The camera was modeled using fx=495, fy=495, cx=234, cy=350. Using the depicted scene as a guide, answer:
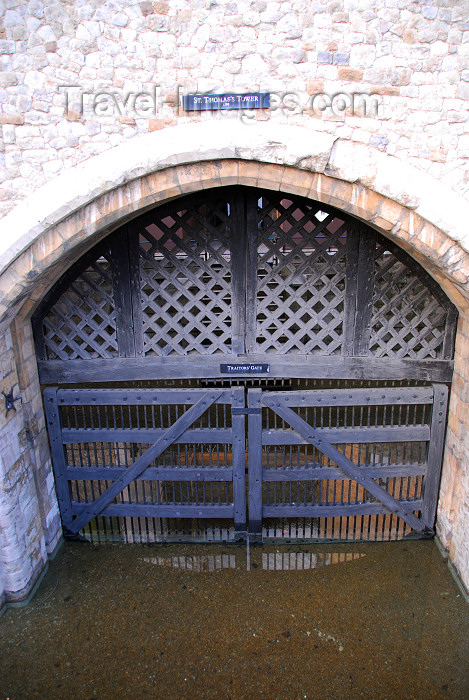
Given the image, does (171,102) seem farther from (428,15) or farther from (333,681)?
(333,681)

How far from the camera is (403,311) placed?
496 cm

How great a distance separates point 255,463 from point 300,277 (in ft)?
6.80

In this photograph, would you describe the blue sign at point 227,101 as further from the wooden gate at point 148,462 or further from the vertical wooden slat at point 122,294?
the wooden gate at point 148,462

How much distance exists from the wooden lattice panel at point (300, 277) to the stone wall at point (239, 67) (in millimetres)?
1082

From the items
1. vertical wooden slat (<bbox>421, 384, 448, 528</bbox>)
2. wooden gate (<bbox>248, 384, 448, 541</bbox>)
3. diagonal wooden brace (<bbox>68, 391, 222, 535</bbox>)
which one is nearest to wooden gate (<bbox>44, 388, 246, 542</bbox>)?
diagonal wooden brace (<bbox>68, 391, 222, 535</bbox>)

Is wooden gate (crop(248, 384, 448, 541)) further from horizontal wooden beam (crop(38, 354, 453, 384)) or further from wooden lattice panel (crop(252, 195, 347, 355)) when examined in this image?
wooden lattice panel (crop(252, 195, 347, 355))

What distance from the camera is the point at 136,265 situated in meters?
4.89

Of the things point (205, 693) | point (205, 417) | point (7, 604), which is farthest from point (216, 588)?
point (205, 417)

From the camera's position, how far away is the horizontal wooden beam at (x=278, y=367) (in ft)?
16.7

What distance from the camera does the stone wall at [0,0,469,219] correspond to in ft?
11.8

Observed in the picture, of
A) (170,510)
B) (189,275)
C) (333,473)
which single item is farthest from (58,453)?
(333,473)

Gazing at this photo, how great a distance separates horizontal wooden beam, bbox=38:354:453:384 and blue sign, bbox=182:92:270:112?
234cm

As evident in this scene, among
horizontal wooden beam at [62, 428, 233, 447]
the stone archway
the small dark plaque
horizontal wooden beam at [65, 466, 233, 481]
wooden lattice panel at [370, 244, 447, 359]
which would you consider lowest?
horizontal wooden beam at [65, 466, 233, 481]

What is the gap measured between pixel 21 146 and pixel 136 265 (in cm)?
146
